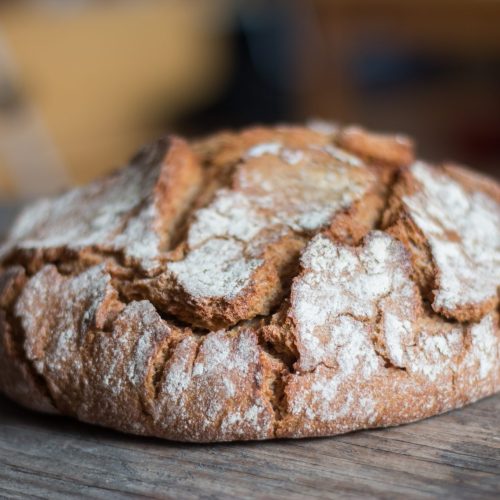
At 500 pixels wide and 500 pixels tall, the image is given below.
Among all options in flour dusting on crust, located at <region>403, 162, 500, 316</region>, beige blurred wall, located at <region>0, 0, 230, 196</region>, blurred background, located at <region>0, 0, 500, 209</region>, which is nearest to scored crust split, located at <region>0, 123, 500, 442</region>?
flour dusting on crust, located at <region>403, 162, 500, 316</region>

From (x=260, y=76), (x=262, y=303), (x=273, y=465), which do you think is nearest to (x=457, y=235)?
(x=262, y=303)

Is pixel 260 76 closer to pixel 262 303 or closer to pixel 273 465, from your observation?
pixel 262 303

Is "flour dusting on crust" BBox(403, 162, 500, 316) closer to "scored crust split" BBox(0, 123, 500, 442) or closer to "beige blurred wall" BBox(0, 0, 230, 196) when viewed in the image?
"scored crust split" BBox(0, 123, 500, 442)

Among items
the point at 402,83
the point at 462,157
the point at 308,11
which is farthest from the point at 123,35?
the point at 462,157

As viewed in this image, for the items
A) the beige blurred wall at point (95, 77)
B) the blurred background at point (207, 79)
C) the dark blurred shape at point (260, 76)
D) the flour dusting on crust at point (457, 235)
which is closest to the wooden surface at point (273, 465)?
Answer: the flour dusting on crust at point (457, 235)

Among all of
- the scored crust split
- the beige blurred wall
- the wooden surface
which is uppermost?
the beige blurred wall

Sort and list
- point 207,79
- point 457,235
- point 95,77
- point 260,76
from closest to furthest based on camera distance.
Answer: point 457,235, point 260,76, point 95,77, point 207,79

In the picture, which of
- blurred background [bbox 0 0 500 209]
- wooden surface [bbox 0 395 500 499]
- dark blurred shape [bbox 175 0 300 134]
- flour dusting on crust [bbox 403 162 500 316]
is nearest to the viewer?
wooden surface [bbox 0 395 500 499]

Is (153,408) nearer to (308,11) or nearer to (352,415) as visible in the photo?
(352,415)

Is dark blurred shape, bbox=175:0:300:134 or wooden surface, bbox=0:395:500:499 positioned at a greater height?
dark blurred shape, bbox=175:0:300:134
